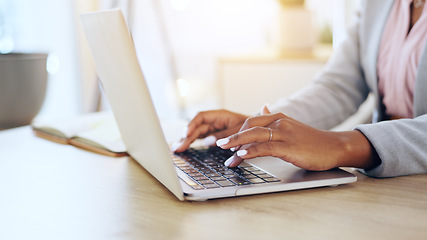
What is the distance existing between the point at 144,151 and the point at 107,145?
0.90ft

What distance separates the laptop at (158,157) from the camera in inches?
23.3

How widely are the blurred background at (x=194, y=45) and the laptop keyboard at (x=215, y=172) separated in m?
1.48

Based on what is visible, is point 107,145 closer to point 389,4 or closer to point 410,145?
point 410,145

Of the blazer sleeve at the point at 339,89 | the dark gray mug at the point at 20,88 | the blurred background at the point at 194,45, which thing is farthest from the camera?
the blurred background at the point at 194,45

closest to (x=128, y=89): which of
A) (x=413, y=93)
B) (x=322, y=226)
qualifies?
(x=322, y=226)

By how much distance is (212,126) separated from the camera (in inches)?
39.3

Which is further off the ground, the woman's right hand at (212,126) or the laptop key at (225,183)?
the laptop key at (225,183)

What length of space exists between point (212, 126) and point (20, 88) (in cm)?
68

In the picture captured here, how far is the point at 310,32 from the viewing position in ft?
8.71

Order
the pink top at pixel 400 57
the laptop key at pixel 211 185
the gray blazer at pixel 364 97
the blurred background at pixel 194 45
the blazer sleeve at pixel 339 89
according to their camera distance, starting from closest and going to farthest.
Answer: the laptop key at pixel 211 185 < the gray blazer at pixel 364 97 < the pink top at pixel 400 57 < the blazer sleeve at pixel 339 89 < the blurred background at pixel 194 45

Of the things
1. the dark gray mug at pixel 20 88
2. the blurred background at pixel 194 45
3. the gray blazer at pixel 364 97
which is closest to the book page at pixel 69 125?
the dark gray mug at pixel 20 88

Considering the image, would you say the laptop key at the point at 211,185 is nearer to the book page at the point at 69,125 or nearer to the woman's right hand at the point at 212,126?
the woman's right hand at the point at 212,126

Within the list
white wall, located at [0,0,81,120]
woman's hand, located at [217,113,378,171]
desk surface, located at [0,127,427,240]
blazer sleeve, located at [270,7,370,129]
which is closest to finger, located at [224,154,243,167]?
woman's hand, located at [217,113,378,171]

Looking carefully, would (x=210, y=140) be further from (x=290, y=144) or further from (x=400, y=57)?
(x=400, y=57)
